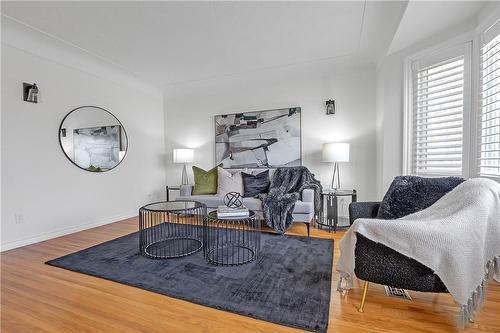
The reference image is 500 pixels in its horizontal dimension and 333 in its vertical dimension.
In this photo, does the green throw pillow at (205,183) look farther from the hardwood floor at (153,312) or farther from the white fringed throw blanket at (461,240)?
the white fringed throw blanket at (461,240)

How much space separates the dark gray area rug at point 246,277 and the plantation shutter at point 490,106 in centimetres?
163

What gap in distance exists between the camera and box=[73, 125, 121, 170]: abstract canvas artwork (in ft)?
11.9

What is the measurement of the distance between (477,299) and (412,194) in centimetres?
80

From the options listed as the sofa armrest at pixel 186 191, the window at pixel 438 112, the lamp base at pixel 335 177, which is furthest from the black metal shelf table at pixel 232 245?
the window at pixel 438 112

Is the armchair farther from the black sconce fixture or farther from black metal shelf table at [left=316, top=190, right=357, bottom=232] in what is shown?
the black sconce fixture

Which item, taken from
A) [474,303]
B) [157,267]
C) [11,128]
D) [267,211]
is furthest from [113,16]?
[474,303]

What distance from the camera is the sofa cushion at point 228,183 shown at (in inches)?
155

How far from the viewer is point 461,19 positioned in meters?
2.35

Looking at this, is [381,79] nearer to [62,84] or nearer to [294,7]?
[294,7]

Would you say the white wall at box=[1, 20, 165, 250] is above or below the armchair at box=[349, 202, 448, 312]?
above

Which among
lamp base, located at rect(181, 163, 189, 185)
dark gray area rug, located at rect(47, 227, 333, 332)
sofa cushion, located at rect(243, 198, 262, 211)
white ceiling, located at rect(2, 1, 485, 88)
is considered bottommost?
dark gray area rug, located at rect(47, 227, 333, 332)

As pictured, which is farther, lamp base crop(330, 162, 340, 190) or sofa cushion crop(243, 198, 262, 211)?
lamp base crop(330, 162, 340, 190)

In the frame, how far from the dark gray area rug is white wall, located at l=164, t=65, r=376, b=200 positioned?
1572mm

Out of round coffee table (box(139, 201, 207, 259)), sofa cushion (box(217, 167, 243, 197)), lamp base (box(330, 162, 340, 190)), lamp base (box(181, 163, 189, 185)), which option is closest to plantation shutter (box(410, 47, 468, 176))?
lamp base (box(330, 162, 340, 190))
